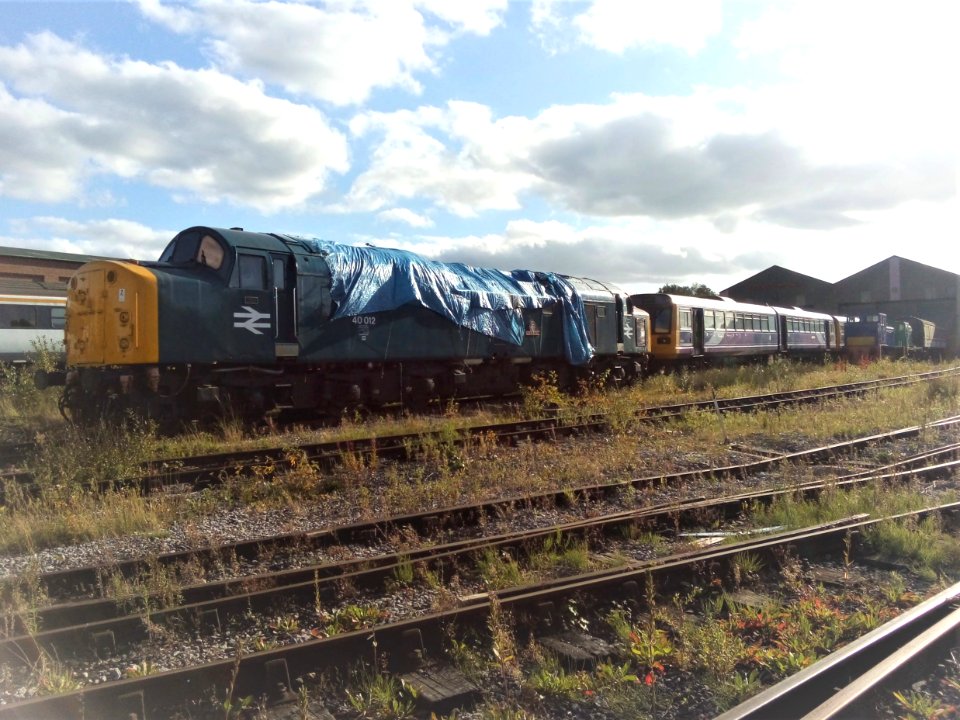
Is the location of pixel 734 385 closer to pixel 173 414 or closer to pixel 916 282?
pixel 173 414

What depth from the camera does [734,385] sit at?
20.6 m

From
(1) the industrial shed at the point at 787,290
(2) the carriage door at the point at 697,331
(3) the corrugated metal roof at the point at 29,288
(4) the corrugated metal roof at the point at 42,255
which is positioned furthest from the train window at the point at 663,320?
(1) the industrial shed at the point at 787,290

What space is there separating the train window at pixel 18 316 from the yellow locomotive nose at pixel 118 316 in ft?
39.0

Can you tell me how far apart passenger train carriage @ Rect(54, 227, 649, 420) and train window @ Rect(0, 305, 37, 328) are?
11365 millimetres

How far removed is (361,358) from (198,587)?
25.5 ft

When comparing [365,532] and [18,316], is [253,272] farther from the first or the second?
[18,316]

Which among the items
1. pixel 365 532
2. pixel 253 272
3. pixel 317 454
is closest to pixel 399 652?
pixel 365 532

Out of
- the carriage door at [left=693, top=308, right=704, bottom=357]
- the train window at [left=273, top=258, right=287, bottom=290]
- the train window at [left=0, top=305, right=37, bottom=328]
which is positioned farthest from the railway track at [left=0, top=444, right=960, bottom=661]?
the train window at [left=0, top=305, right=37, bottom=328]

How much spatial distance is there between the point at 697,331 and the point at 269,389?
16574 millimetres

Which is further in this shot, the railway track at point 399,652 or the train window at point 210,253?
the train window at point 210,253

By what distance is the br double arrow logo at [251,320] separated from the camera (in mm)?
11010

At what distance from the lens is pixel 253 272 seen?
11250mm

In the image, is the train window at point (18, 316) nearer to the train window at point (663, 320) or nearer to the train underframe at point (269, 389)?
the train underframe at point (269, 389)

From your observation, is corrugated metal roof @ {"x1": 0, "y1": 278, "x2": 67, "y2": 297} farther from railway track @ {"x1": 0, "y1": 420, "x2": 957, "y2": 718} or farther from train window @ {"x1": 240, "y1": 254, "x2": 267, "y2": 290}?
railway track @ {"x1": 0, "y1": 420, "x2": 957, "y2": 718}
